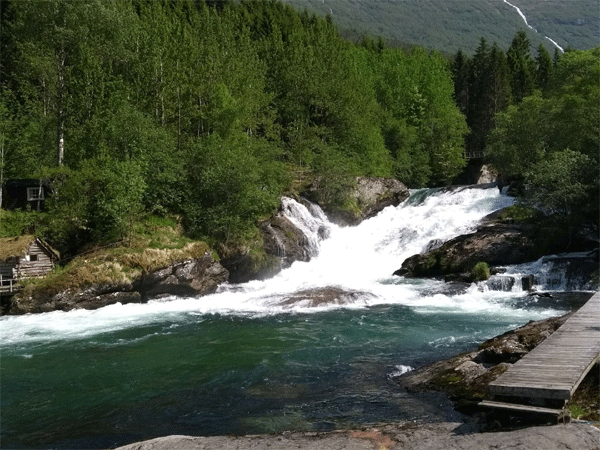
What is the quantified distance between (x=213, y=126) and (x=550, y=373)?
30697 mm

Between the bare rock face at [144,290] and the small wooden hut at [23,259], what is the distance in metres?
1.24

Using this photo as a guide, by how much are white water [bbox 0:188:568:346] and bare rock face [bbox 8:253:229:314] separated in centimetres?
52

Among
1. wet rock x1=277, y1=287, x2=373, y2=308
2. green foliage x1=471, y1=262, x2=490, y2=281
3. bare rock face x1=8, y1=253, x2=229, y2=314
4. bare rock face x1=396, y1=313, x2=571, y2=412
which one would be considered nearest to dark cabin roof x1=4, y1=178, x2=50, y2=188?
bare rock face x1=8, y1=253, x2=229, y2=314

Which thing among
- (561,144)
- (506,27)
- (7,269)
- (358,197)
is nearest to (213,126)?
(358,197)

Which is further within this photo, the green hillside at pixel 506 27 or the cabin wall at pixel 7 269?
the green hillside at pixel 506 27

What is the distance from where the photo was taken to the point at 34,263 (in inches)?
928

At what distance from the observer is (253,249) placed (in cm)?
2898

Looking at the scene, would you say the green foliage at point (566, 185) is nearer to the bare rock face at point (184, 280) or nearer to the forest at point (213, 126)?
the forest at point (213, 126)

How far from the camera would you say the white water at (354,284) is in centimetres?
2058

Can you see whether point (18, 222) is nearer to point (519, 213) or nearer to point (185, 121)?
point (185, 121)

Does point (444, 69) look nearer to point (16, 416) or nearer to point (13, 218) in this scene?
point (13, 218)

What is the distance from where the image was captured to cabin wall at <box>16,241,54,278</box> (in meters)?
23.2

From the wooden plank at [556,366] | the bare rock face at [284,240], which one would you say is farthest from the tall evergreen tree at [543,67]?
Result: the wooden plank at [556,366]

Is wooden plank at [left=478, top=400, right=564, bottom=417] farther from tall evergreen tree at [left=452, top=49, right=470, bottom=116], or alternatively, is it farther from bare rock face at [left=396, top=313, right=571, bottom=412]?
tall evergreen tree at [left=452, top=49, right=470, bottom=116]
